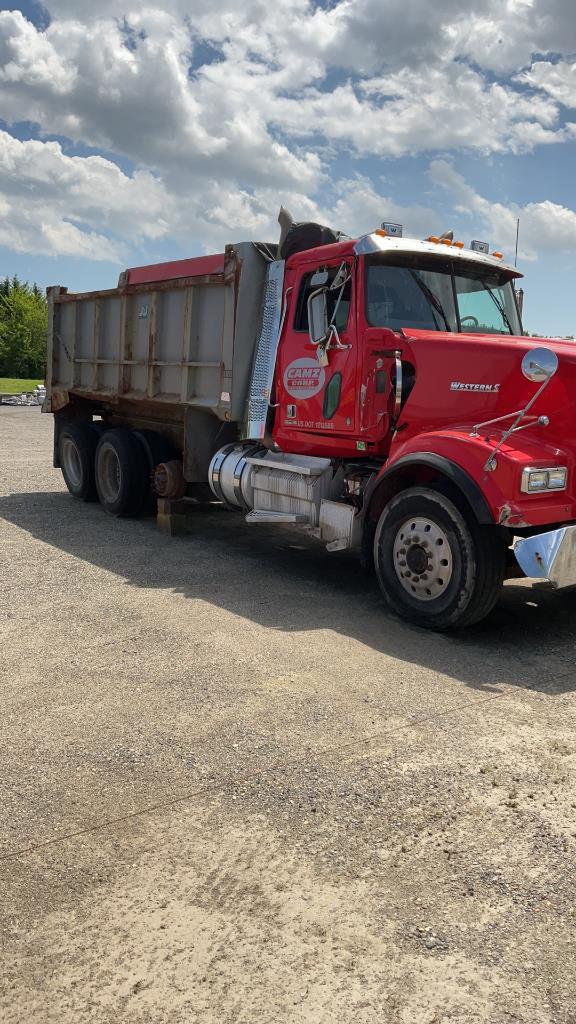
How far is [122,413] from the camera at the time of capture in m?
10.8

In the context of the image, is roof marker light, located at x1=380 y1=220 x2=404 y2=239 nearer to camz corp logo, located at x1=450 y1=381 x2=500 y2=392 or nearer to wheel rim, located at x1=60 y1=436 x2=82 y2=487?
camz corp logo, located at x1=450 y1=381 x2=500 y2=392

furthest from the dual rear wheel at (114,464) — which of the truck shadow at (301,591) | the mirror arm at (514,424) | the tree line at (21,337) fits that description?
the tree line at (21,337)

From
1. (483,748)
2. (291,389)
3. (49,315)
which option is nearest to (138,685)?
(483,748)

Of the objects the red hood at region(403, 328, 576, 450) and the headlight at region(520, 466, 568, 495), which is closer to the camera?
the headlight at region(520, 466, 568, 495)

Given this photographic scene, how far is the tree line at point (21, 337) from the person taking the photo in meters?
76.6

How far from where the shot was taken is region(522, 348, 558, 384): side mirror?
5090mm

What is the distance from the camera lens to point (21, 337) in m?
76.6

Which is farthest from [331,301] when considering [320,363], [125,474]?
[125,474]

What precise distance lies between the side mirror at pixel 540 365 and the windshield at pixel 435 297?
174cm

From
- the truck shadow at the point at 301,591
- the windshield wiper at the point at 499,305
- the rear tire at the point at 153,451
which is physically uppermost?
the windshield wiper at the point at 499,305

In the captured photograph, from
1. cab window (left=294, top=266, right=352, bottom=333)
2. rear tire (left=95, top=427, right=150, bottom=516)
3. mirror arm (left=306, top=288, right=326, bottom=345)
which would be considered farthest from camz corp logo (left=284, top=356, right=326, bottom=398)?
rear tire (left=95, top=427, right=150, bottom=516)

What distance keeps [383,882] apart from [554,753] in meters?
1.41

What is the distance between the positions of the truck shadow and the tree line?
70474 millimetres

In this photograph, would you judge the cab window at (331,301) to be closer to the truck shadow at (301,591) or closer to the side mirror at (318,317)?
the side mirror at (318,317)
